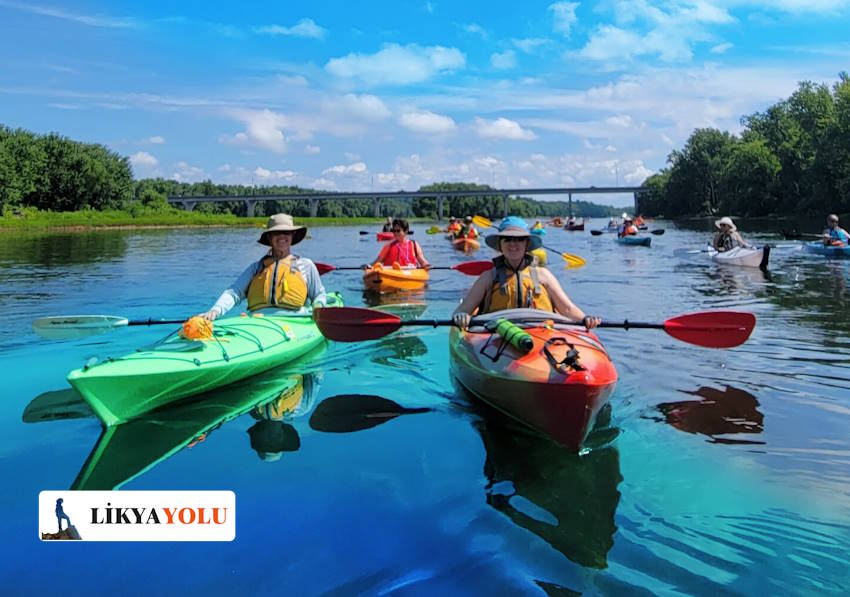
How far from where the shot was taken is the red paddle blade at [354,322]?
19.1ft

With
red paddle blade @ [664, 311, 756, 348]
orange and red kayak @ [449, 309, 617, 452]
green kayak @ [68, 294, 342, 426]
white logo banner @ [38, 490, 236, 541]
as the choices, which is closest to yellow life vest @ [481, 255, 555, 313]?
orange and red kayak @ [449, 309, 617, 452]

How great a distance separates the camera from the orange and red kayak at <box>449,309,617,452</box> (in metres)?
4.01

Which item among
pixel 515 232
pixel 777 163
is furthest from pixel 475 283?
pixel 777 163

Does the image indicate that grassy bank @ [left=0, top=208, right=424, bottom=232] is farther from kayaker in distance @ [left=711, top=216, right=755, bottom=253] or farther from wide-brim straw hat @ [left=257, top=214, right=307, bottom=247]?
wide-brim straw hat @ [left=257, top=214, right=307, bottom=247]

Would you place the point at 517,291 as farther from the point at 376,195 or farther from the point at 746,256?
the point at 376,195

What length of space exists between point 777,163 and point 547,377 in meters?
68.7

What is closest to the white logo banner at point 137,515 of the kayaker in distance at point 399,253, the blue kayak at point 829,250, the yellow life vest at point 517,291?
the yellow life vest at point 517,291

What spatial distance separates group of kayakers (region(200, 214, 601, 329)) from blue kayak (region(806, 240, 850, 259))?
51.4 ft

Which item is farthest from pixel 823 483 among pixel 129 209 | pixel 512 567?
pixel 129 209

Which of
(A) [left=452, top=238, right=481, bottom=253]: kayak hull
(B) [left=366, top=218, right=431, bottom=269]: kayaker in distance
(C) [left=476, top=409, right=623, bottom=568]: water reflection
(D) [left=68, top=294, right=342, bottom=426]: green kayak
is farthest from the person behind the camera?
(A) [left=452, top=238, right=481, bottom=253]: kayak hull

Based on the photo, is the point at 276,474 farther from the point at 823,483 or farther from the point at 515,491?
the point at 823,483

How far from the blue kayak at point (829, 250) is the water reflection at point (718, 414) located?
14575 millimetres

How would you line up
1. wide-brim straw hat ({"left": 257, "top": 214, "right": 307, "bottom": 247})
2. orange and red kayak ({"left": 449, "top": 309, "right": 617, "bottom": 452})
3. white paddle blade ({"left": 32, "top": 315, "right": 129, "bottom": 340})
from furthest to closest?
wide-brim straw hat ({"left": 257, "top": 214, "right": 307, "bottom": 247}) → white paddle blade ({"left": 32, "top": 315, "right": 129, "bottom": 340}) → orange and red kayak ({"left": 449, "top": 309, "right": 617, "bottom": 452})

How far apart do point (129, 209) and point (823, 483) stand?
6977cm
